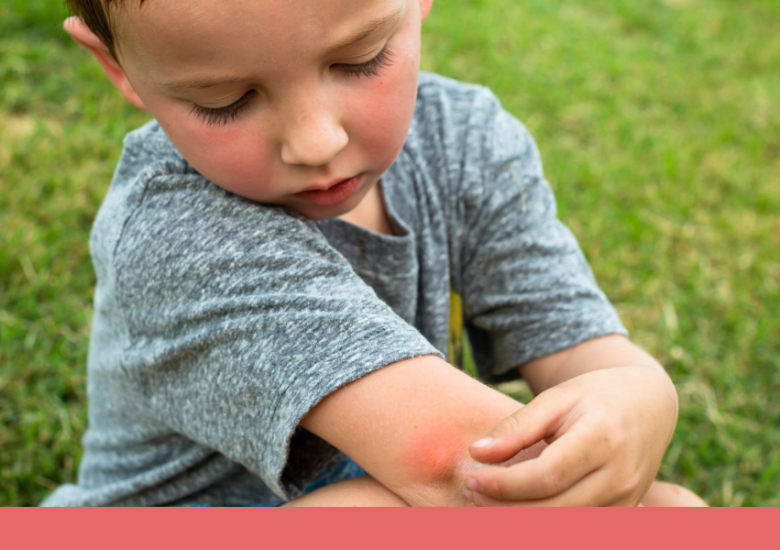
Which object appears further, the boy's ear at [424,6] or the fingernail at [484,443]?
the boy's ear at [424,6]

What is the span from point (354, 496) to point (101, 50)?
0.70 meters

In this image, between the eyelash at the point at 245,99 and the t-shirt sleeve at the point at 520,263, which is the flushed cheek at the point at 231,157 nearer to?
the eyelash at the point at 245,99

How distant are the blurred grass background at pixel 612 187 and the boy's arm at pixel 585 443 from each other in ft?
2.92

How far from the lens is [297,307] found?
39.0 inches

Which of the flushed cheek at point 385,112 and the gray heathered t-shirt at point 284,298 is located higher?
the flushed cheek at point 385,112

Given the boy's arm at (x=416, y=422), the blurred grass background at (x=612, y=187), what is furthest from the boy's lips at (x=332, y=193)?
the blurred grass background at (x=612, y=187)

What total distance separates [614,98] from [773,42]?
115 cm

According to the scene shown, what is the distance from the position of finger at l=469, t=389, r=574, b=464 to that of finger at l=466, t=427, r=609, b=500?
2 centimetres

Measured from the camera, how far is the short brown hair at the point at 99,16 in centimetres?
88

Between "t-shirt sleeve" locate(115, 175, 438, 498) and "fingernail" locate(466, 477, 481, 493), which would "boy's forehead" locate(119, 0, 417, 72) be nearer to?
"t-shirt sleeve" locate(115, 175, 438, 498)

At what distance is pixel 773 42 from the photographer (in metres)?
3.57

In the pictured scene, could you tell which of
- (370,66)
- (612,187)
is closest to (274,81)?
(370,66)

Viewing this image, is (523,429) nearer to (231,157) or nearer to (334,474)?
(231,157)

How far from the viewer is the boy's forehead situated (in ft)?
2.65
